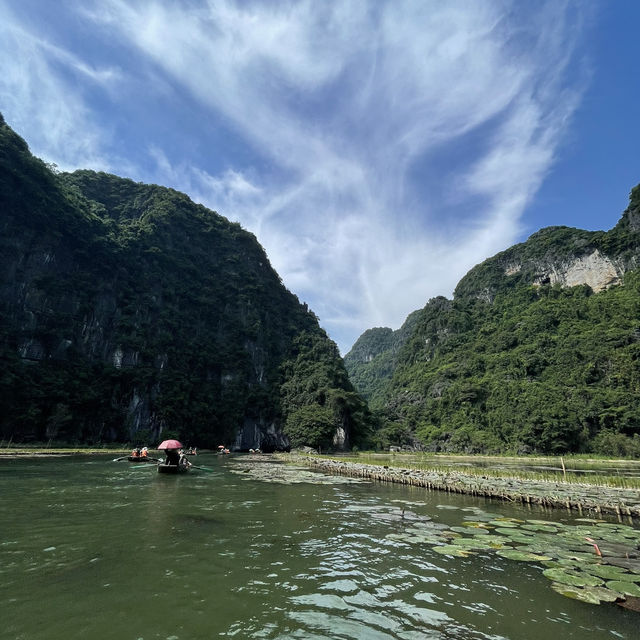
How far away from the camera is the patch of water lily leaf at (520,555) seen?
282 inches

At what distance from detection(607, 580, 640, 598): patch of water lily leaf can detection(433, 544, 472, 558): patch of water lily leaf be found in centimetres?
251

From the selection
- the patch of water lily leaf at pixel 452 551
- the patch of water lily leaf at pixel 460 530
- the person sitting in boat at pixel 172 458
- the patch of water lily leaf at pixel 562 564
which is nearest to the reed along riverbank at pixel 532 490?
the patch of water lily leaf at pixel 460 530

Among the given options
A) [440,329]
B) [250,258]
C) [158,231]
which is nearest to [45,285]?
[158,231]

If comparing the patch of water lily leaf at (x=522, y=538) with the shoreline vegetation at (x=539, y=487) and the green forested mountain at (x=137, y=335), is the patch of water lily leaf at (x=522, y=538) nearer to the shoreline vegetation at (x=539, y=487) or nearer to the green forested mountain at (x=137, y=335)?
the shoreline vegetation at (x=539, y=487)

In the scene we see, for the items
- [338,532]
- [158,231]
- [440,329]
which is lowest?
[338,532]

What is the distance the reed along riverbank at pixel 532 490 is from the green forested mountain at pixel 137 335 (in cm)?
4087

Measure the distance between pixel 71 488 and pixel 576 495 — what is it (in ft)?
70.6

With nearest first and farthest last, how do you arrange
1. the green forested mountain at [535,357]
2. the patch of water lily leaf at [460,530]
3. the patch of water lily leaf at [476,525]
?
the patch of water lily leaf at [460,530]
the patch of water lily leaf at [476,525]
the green forested mountain at [535,357]

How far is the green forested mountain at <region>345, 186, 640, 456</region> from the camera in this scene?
5650 cm

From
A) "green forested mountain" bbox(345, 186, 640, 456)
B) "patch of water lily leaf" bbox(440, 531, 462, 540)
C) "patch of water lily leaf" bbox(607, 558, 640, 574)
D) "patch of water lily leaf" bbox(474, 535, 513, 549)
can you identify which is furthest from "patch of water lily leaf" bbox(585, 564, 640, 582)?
"green forested mountain" bbox(345, 186, 640, 456)

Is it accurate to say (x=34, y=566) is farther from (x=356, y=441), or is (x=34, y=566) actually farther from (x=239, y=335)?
(x=239, y=335)

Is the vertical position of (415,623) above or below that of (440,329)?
below

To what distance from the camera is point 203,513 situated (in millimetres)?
11555

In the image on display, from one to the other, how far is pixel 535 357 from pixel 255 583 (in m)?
83.9
